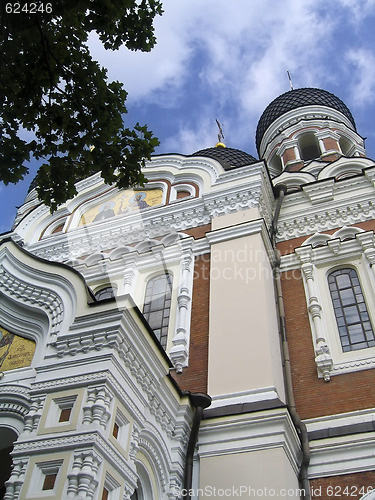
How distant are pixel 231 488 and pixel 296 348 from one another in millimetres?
2776

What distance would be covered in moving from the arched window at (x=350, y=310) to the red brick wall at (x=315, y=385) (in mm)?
519

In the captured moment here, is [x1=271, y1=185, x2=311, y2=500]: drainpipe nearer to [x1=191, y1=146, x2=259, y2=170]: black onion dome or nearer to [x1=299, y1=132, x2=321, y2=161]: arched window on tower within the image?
[x1=191, y1=146, x2=259, y2=170]: black onion dome

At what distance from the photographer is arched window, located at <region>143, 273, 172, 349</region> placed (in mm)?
8852

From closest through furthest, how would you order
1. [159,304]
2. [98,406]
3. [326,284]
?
[98,406] < [326,284] < [159,304]

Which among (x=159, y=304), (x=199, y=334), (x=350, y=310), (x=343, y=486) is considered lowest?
(x=343, y=486)

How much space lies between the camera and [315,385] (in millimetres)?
7676

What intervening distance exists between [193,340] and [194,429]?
1.88 meters

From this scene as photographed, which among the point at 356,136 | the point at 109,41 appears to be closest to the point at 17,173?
the point at 109,41

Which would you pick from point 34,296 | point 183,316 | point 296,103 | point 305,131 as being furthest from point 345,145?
point 34,296

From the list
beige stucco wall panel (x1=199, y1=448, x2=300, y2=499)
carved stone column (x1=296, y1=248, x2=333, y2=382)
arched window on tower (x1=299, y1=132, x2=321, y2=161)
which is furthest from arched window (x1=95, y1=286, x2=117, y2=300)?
arched window on tower (x1=299, y1=132, x2=321, y2=161)

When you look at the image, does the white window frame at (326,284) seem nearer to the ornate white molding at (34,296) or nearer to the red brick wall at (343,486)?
the red brick wall at (343,486)

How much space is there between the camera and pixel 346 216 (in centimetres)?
1017

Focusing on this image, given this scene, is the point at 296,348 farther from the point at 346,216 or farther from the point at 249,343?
the point at 346,216

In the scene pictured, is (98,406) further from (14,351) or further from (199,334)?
(199,334)
